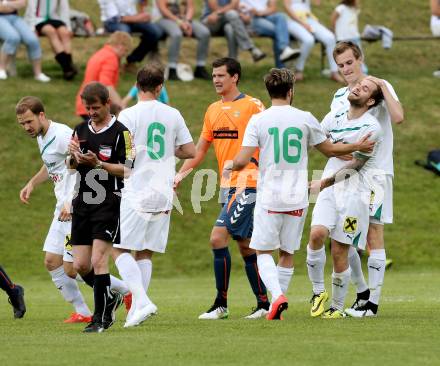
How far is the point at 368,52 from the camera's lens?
93.9 ft

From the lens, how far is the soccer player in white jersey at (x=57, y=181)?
452 inches

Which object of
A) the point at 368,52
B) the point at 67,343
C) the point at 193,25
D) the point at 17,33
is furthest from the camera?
the point at 368,52

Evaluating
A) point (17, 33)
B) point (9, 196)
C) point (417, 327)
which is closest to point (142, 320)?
point (417, 327)

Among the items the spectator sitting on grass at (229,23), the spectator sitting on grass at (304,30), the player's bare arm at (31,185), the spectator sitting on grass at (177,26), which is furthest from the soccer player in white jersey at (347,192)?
the spectator sitting on grass at (304,30)

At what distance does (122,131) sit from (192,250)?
9512 millimetres

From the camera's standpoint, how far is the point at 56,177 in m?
11.7

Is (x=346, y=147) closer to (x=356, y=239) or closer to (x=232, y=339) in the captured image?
(x=356, y=239)

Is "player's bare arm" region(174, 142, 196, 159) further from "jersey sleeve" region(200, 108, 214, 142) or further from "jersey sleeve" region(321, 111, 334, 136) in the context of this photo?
"jersey sleeve" region(321, 111, 334, 136)

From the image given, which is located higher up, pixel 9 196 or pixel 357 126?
pixel 357 126

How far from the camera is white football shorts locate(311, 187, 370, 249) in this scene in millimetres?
11055

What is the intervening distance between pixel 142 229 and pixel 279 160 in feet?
4.65

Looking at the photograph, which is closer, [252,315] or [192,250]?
[252,315]

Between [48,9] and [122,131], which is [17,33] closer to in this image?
[48,9]

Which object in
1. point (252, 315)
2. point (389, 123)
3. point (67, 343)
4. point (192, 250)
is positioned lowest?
point (192, 250)
